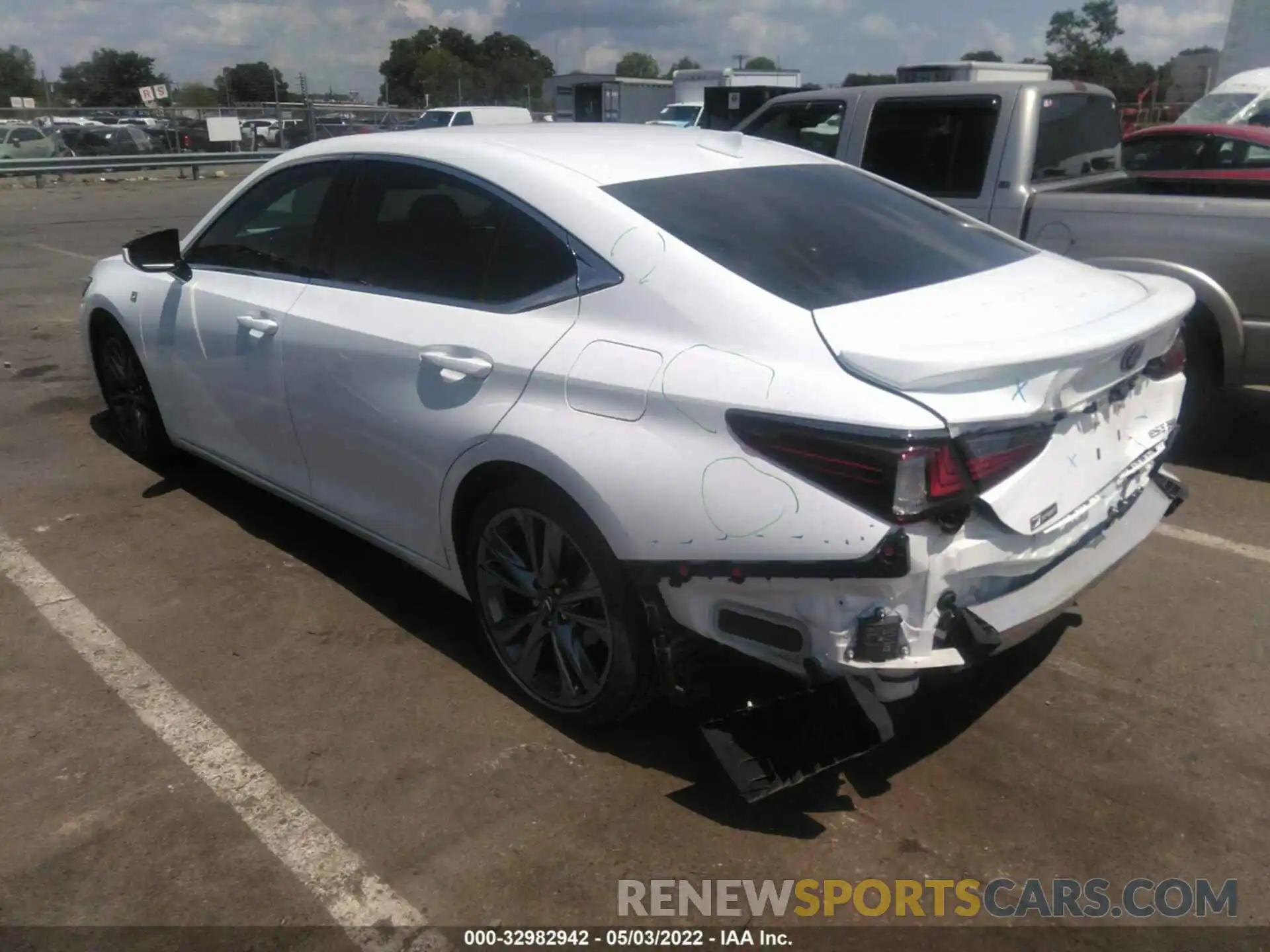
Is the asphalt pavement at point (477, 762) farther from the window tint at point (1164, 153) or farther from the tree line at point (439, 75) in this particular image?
the tree line at point (439, 75)

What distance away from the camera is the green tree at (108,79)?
53.8m

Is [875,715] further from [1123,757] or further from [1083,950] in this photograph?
[1123,757]

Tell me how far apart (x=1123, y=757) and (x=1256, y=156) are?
22.5ft

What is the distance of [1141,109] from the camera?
2688 cm

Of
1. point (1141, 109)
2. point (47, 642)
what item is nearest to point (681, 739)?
point (47, 642)

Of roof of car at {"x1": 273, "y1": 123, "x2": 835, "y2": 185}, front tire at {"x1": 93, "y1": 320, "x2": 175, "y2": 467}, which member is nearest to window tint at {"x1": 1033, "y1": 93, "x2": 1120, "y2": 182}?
roof of car at {"x1": 273, "y1": 123, "x2": 835, "y2": 185}

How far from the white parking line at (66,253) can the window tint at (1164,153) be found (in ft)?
35.7

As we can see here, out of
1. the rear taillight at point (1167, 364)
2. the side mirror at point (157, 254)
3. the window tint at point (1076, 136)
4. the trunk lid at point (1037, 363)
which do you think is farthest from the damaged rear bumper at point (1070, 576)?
the side mirror at point (157, 254)

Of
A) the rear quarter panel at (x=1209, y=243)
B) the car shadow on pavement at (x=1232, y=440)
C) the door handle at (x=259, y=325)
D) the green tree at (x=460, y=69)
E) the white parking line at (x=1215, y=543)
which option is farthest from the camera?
the green tree at (x=460, y=69)

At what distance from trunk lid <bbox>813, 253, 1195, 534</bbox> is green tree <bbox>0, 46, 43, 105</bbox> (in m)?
47.0

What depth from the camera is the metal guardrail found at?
23.2m

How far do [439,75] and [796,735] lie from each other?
60.3 metres

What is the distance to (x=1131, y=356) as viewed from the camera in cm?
291

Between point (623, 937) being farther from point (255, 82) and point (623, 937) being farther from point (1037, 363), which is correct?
point (255, 82)
